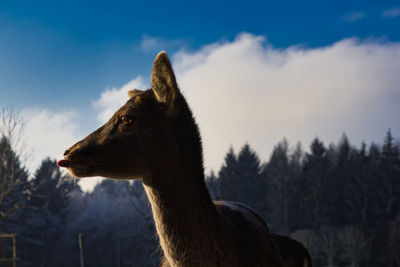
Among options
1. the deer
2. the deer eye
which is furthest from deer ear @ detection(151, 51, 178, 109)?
the deer eye

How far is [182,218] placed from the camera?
8.57 ft

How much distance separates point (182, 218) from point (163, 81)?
3.33 feet

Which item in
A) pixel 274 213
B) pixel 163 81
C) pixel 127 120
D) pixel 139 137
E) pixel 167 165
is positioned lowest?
pixel 274 213

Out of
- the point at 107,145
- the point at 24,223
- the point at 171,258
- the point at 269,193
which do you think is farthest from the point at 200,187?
the point at 269,193

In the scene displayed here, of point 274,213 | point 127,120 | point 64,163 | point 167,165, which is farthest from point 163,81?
point 274,213

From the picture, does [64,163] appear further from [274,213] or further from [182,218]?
[274,213]

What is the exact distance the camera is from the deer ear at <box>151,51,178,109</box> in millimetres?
2709

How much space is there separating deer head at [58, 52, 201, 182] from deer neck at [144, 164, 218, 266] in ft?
0.46

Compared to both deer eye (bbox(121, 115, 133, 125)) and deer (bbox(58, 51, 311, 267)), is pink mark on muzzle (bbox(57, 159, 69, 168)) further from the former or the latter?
deer eye (bbox(121, 115, 133, 125))

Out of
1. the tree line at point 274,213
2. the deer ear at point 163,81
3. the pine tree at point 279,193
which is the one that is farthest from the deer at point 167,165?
the pine tree at point 279,193

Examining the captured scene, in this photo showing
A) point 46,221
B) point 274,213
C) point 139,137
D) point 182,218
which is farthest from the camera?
point 274,213

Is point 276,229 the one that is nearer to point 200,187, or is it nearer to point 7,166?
point 7,166

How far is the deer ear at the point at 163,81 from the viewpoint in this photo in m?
2.71

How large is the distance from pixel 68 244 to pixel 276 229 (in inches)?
797
